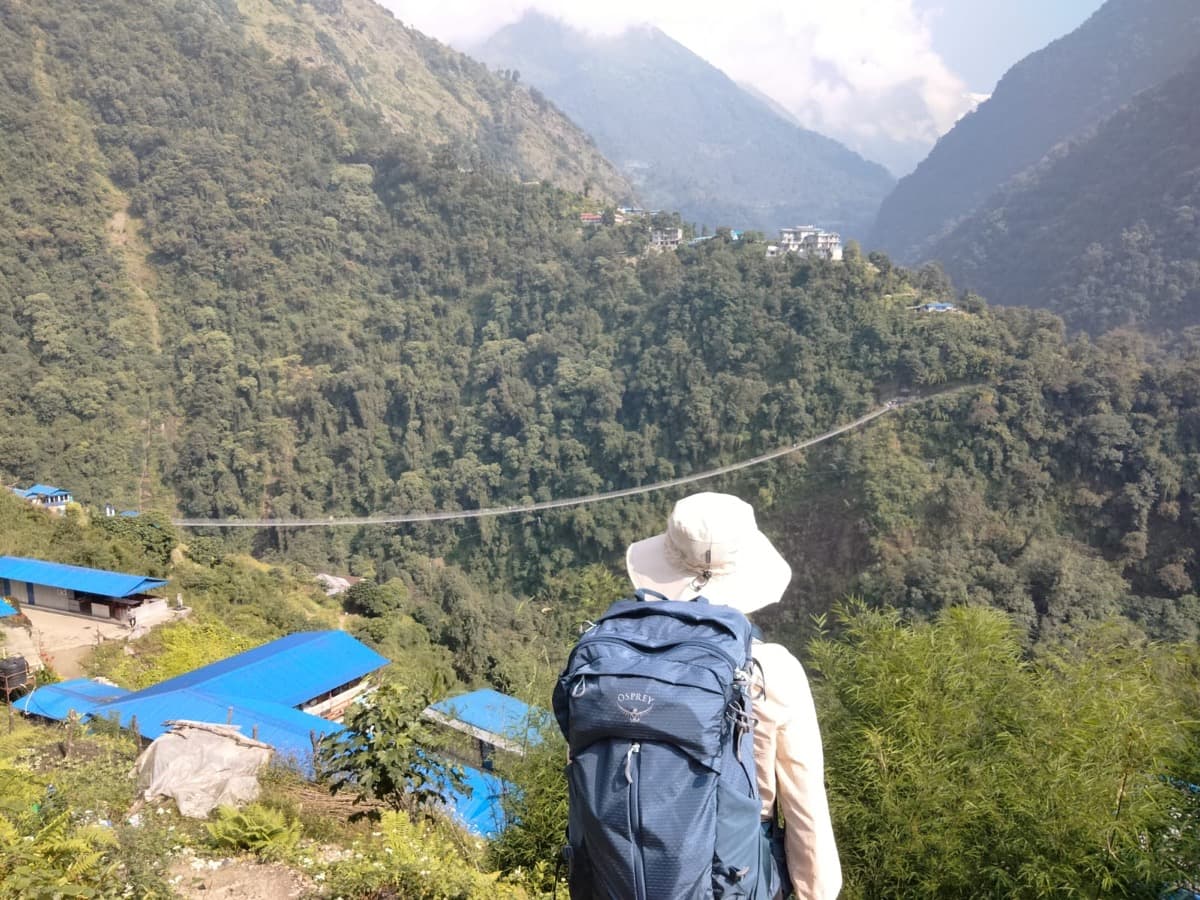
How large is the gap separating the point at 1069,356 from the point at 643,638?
63.6 ft

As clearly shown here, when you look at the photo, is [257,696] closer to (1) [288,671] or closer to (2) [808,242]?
(1) [288,671]

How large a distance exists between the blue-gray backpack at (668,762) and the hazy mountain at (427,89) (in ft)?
130

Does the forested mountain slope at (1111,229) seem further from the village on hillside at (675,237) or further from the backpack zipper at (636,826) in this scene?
the backpack zipper at (636,826)

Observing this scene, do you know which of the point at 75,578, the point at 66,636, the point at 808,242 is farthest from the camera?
the point at 808,242

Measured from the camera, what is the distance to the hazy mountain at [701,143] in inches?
3504

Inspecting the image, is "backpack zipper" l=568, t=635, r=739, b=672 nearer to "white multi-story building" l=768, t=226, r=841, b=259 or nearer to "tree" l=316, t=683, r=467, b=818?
"tree" l=316, t=683, r=467, b=818

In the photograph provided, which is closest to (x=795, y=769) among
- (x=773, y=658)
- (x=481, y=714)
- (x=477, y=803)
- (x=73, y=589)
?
(x=773, y=658)

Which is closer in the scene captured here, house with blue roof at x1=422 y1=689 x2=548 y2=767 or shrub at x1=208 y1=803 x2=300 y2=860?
shrub at x1=208 y1=803 x2=300 y2=860

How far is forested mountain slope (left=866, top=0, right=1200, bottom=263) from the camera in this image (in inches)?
1897

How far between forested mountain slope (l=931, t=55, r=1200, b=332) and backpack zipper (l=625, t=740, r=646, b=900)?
3037 centimetres

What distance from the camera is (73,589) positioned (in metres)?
10.3

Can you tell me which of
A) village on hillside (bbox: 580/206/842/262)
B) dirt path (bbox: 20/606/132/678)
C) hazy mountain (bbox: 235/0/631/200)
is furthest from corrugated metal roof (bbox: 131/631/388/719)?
hazy mountain (bbox: 235/0/631/200)

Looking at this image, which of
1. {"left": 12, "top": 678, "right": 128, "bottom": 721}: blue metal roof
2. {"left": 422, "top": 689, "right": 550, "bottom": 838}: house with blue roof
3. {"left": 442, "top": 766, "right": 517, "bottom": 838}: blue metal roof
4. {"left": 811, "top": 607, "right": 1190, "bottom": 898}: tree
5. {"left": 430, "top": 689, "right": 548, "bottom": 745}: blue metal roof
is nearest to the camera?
{"left": 811, "top": 607, "right": 1190, "bottom": 898}: tree

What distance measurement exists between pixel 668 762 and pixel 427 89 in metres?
55.6
